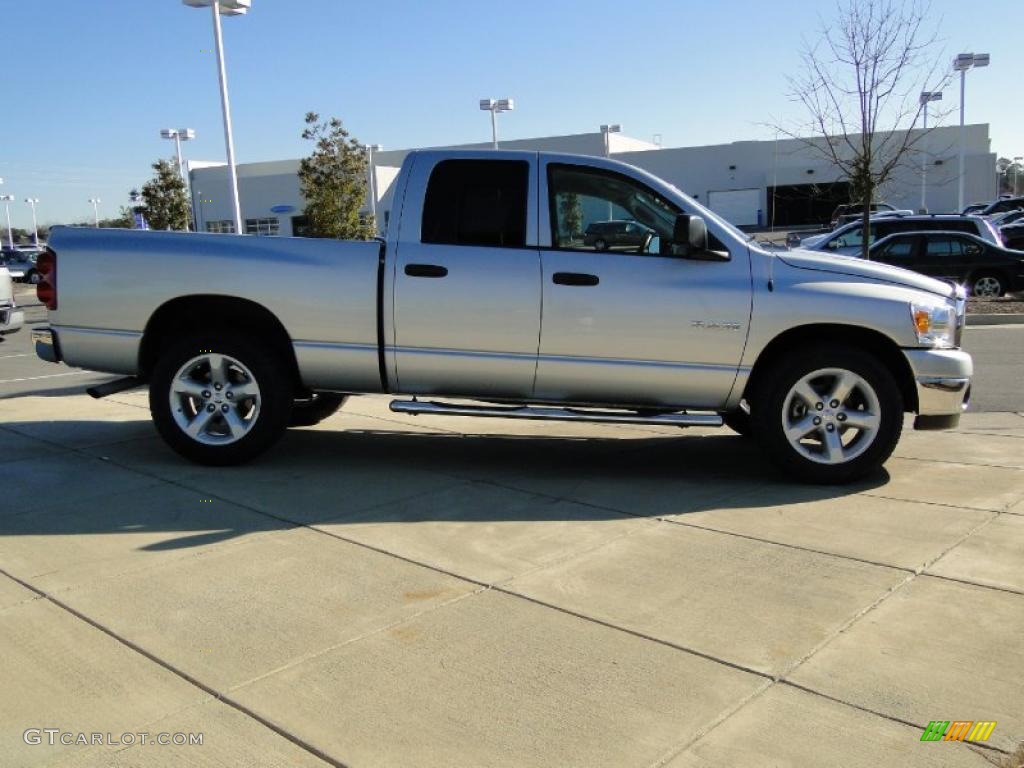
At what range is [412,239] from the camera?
229 inches

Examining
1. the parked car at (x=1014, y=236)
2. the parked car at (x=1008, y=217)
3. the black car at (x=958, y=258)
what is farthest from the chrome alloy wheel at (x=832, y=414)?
the parked car at (x=1008, y=217)

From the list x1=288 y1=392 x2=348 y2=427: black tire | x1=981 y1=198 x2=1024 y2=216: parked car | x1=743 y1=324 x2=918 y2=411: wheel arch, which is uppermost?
x1=981 y1=198 x2=1024 y2=216: parked car

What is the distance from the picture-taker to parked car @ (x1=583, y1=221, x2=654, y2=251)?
5758 mm

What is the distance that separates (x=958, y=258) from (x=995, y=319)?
7.86 feet

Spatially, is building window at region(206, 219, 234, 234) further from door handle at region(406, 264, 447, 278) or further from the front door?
the front door

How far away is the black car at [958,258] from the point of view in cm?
1780

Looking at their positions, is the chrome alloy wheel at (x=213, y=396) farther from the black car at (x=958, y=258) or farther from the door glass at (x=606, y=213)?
the black car at (x=958, y=258)

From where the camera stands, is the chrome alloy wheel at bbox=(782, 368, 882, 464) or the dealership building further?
the dealership building

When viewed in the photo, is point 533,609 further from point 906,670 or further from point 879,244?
point 879,244

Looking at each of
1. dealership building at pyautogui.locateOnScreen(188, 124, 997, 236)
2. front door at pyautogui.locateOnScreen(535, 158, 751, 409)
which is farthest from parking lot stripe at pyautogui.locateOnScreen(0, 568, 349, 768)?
dealership building at pyautogui.locateOnScreen(188, 124, 997, 236)

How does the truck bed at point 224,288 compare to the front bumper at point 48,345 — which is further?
the front bumper at point 48,345

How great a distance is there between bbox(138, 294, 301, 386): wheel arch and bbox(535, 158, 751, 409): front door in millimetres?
1761

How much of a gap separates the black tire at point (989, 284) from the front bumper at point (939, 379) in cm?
1427

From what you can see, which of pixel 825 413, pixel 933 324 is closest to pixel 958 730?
pixel 825 413
